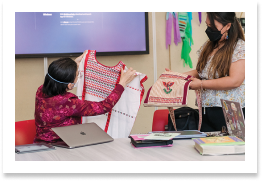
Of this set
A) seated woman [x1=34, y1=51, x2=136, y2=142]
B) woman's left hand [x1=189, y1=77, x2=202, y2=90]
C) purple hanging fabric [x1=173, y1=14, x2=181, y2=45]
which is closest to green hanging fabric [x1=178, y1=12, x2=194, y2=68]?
purple hanging fabric [x1=173, y1=14, x2=181, y2=45]

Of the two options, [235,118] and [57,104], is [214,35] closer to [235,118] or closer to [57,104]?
[235,118]

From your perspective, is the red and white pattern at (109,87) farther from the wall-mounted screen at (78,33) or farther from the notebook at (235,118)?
the wall-mounted screen at (78,33)

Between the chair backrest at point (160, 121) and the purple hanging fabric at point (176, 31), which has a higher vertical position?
the purple hanging fabric at point (176, 31)

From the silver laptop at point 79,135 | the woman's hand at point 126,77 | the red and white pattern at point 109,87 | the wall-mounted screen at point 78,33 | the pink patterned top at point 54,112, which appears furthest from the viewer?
the wall-mounted screen at point 78,33

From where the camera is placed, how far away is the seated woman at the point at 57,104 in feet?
5.77

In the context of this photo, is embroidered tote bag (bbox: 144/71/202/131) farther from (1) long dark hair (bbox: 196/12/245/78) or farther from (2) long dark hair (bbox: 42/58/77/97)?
(2) long dark hair (bbox: 42/58/77/97)

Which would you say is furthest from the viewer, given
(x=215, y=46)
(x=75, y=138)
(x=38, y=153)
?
(x=215, y=46)

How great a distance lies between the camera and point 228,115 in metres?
1.58

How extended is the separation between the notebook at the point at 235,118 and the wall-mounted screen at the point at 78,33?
181 centimetres

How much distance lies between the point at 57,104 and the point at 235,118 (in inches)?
42.1

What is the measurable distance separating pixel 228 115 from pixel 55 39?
213 cm

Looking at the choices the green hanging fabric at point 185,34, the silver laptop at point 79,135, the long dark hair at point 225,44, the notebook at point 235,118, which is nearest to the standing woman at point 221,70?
the long dark hair at point 225,44
